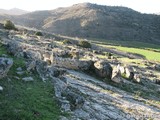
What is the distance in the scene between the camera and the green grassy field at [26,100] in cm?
2178

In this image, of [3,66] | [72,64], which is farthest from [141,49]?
[3,66]

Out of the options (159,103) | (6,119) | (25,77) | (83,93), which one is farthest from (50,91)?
(159,103)

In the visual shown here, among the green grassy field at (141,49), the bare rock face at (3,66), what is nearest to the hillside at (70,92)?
the bare rock face at (3,66)

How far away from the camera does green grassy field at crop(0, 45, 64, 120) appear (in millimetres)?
21781

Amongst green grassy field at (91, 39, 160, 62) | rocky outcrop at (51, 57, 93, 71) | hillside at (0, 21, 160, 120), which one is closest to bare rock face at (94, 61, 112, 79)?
hillside at (0, 21, 160, 120)

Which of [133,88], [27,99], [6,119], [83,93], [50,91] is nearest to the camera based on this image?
[6,119]

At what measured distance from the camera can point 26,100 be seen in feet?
80.5

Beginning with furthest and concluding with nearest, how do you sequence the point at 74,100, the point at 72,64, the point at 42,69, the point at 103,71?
the point at 72,64, the point at 103,71, the point at 42,69, the point at 74,100

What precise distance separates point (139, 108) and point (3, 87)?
1392cm

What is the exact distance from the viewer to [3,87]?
25.6m

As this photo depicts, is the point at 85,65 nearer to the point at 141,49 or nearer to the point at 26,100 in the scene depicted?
the point at 26,100

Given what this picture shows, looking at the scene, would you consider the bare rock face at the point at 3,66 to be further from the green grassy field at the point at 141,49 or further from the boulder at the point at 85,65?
the green grassy field at the point at 141,49

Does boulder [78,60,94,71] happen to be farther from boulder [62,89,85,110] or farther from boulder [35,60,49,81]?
boulder [62,89,85,110]

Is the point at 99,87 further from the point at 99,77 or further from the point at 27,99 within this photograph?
the point at 27,99
